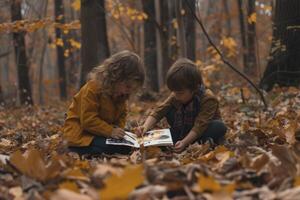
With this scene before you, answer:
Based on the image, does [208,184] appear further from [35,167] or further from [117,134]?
[117,134]

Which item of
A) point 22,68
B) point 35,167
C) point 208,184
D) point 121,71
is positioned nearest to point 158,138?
point 121,71

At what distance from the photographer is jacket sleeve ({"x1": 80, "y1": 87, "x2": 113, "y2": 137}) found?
166 inches

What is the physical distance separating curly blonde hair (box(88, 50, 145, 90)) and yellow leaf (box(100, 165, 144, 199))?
2323 millimetres

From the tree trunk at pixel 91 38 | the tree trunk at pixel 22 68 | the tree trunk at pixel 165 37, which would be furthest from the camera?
the tree trunk at pixel 22 68

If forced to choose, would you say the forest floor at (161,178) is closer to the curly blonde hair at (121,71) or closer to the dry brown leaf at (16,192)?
the dry brown leaf at (16,192)

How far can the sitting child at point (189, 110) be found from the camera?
425 cm

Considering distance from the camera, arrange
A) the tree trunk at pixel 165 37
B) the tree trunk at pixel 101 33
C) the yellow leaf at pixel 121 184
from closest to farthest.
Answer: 1. the yellow leaf at pixel 121 184
2. the tree trunk at pixel 101 33
3. the tree trunk at pixel 165 37

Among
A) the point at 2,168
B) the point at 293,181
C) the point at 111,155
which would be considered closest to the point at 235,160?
the point at 293,181

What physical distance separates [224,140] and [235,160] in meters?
1.81

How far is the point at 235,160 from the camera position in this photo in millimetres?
2492

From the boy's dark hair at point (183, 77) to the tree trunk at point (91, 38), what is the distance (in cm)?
497

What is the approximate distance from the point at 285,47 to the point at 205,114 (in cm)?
344

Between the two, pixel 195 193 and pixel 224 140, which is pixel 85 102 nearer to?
pixel 224 140

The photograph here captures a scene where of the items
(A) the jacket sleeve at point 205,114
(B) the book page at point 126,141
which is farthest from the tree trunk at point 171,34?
(B) the book page at point 126,141
